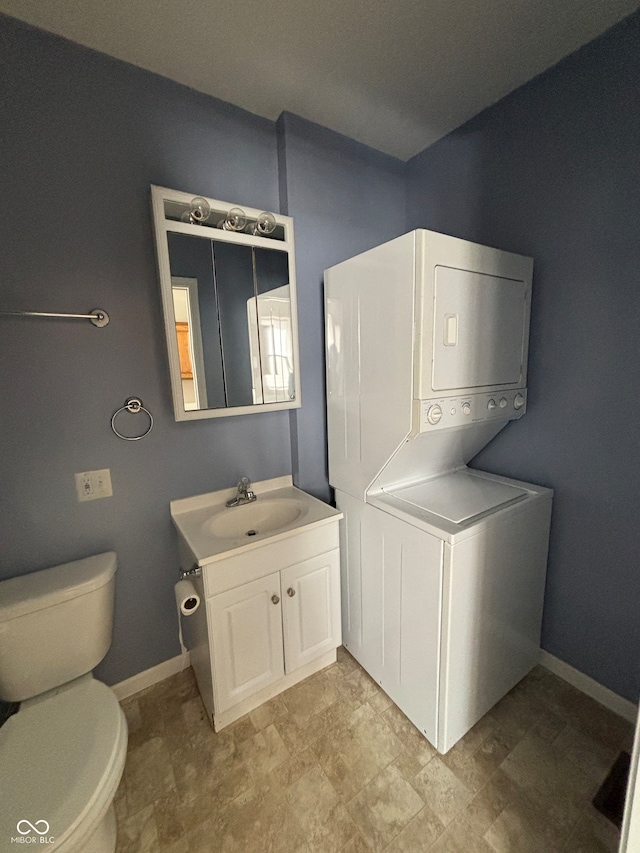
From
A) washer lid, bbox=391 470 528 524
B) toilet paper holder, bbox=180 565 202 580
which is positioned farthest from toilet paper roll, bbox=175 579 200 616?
washer lid, bbox=391 470 528 524

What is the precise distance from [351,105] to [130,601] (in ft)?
8.86

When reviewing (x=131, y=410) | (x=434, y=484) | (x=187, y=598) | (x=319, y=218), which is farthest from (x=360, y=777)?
(x=319, y=218)

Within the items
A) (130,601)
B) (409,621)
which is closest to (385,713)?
(409,621)

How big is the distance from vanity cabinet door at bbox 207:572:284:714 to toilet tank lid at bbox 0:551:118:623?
0.48m

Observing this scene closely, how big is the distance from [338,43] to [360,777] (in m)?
2.95

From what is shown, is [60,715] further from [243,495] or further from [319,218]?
[319,218]

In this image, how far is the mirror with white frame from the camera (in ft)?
4.86

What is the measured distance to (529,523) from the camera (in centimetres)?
153

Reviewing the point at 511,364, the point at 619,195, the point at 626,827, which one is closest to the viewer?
the point at 626,827

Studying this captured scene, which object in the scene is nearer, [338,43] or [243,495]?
[338,43]

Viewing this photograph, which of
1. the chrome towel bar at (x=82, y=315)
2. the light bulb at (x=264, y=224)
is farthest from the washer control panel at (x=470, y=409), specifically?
the chrome towel bar at (x=82, y=315)

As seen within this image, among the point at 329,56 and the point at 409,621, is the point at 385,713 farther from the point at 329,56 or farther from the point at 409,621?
the point at 329,56

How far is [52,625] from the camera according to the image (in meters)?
1.27

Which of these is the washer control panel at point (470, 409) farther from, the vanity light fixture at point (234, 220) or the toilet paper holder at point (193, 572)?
the vanity light fixture at point (234, 220)
